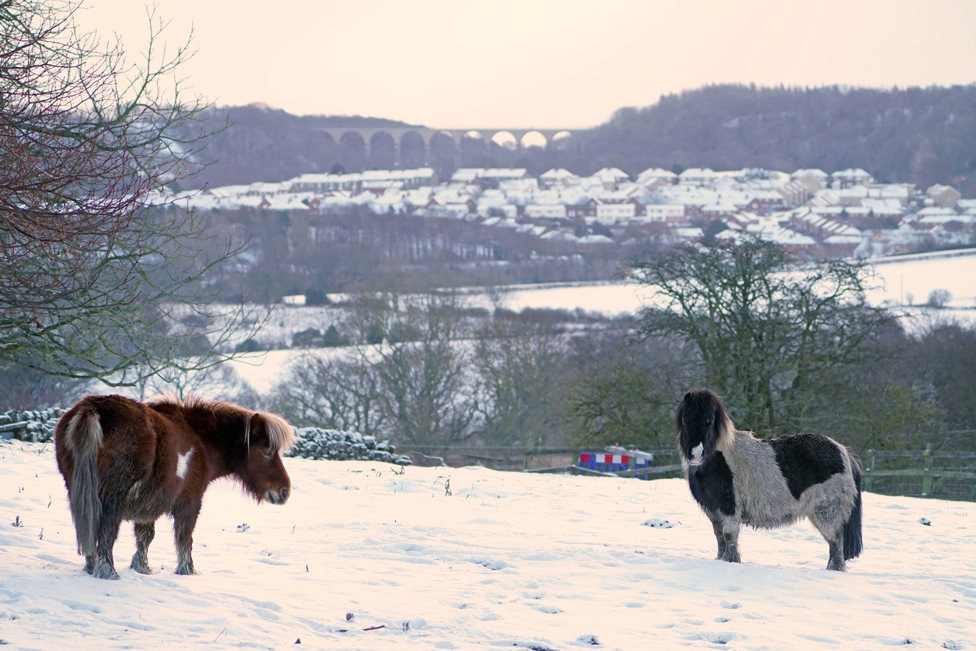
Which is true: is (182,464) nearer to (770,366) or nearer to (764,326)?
(770,366)

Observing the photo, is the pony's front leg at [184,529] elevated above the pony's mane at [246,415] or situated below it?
below

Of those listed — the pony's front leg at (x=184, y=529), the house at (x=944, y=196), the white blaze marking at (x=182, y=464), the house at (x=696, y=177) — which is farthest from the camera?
the house at (x=696, y=177)

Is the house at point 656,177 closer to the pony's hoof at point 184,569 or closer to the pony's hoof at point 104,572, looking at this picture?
the pony's hoof at point 184,569

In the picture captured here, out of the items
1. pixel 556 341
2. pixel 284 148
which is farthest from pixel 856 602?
pixel 284 148

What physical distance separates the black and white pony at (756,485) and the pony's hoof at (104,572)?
4.53m

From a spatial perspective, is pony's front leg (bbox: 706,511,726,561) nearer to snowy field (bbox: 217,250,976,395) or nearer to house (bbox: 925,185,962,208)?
snowy field (bbox: 217,250,976,395)

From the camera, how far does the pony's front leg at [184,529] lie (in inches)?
228

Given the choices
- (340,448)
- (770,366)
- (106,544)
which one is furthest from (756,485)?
(770,366)

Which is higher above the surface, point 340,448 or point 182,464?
point 182,464

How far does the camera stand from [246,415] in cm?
628

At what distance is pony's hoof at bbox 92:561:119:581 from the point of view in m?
5.30

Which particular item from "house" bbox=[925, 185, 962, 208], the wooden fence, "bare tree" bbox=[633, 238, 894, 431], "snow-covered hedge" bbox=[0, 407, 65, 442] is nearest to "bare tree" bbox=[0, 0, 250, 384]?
"snow-covered hedge" bbox=[0, 407, 65, 442]

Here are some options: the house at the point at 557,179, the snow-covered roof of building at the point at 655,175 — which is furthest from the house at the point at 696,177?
the house at the point at 557,179

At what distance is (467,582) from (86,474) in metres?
2.78
